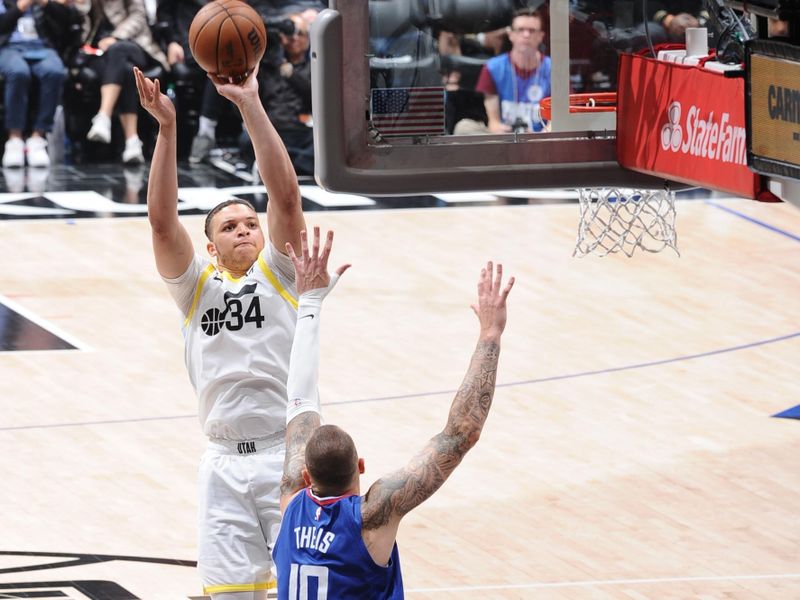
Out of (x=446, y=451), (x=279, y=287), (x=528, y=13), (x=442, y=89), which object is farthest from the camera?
(x=528, y=13)

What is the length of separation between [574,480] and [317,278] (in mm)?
4283

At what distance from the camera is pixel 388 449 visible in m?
9.35

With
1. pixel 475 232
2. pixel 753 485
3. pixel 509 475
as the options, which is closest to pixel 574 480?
pixel 509 475

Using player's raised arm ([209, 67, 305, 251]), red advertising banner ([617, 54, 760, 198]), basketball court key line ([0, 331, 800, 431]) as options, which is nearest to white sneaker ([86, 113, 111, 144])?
basketball court key line ([0, 331, 800, 431])

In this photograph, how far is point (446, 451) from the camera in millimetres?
4641

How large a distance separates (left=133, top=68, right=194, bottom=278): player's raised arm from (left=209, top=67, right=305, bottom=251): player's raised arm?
229 mm

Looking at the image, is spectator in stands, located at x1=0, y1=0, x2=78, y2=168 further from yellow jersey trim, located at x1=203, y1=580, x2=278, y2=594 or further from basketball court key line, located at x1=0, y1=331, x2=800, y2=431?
yellow jersey trim, located at x1=203, y1=580, x2=278, y2=594

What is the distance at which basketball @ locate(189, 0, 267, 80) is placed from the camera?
19.7 feet

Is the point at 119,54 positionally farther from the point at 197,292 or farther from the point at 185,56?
the point at 197,292

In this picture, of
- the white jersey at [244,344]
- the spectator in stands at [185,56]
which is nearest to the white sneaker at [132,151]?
the spectator in stands at [185,56]

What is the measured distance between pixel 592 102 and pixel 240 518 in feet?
8.82

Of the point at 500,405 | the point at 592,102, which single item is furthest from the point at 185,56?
the point at 592,102

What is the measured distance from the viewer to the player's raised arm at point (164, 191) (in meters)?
5.71

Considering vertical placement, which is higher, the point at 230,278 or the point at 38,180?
the point at 230,278
